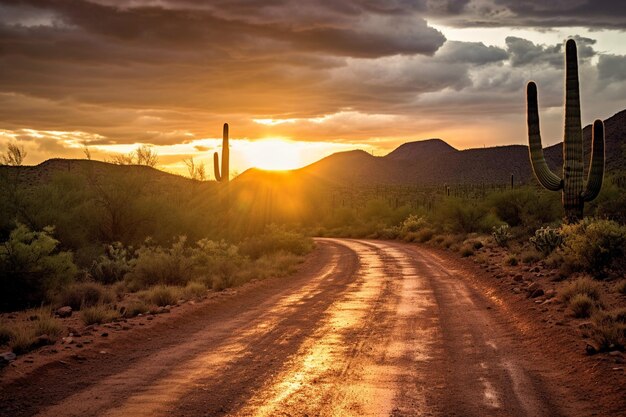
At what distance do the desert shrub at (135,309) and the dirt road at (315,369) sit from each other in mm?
1256

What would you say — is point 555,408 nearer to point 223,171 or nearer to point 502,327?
point 502,327

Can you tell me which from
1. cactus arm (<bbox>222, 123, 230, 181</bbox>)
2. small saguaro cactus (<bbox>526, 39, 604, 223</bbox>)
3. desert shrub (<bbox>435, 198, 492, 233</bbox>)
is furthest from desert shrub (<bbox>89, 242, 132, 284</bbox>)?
desert shrub (<bbox>435, 198, 492, 233</bbox>)

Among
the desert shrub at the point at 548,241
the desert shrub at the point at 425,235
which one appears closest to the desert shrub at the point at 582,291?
the desert shrub at the point at 548,241

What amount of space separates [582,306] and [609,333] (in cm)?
291

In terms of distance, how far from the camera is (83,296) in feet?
53.5

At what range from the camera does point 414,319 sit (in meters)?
14.0

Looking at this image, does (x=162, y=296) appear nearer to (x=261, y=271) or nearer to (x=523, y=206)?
(x=261, y=271)

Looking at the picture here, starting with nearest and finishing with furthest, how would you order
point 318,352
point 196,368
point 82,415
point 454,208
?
point 82,415
point 196,368
point 318,352
point 454,208

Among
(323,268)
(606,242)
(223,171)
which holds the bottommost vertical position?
(323,268)

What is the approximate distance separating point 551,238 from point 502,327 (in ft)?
37.7

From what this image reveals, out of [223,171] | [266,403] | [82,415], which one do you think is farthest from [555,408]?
[223,171]

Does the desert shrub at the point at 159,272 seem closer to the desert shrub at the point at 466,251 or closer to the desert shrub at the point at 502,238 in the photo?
the desert shrub at the point at 466,251

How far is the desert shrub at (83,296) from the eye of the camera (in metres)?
16.1

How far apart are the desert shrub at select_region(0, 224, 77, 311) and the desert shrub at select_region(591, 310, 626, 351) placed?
45.0ft
